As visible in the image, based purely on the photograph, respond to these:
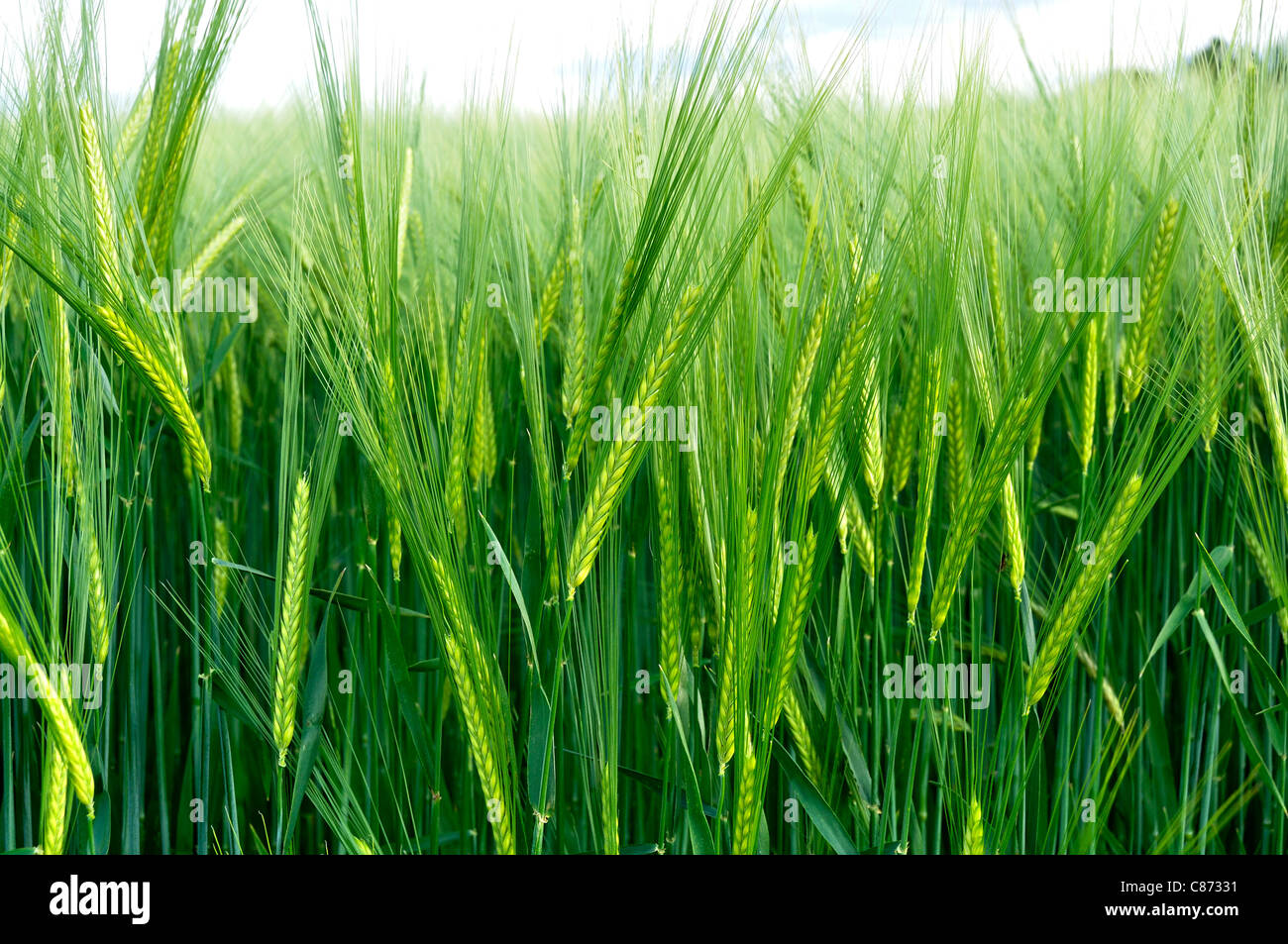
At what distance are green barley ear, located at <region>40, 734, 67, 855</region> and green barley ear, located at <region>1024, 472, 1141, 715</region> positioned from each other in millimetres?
1084

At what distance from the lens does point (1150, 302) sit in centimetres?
127

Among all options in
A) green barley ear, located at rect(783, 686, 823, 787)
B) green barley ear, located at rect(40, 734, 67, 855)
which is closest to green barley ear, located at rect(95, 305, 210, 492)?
green barley ear, located at rect(40, 734, 67, 855)

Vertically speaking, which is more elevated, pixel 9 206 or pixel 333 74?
pixel 333 74

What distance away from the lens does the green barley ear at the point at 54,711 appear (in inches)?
35.1

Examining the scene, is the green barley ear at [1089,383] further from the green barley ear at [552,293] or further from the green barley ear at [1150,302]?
the green barley ear at [552,293]

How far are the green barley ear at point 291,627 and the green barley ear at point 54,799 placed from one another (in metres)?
0.22

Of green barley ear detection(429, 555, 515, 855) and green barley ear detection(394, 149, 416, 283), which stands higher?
green barley ear detection(394, 149, 416, 283)

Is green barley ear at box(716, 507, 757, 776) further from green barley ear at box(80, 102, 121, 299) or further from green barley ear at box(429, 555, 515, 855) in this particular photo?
green barley ear at box(80, 102, 121, 299)

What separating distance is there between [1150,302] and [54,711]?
1476 mm

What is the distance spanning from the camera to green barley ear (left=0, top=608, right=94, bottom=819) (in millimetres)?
891

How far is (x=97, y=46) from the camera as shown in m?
1.16

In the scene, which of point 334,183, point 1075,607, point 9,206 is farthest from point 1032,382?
point 9,206
